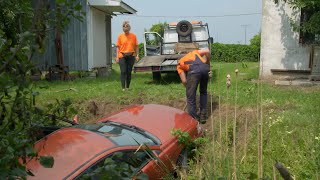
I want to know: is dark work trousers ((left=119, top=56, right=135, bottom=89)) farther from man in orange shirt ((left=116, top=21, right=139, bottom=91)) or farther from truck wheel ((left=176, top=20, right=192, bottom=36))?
truck wheel ((left=176, top=20, right=192, bottom=36))

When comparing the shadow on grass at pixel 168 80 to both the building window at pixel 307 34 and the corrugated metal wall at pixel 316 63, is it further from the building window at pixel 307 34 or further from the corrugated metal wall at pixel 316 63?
the building window at pixel 307 34

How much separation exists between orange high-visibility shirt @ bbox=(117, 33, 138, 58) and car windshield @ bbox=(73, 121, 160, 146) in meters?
5.97

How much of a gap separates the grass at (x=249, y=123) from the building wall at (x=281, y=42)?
3.79 feet

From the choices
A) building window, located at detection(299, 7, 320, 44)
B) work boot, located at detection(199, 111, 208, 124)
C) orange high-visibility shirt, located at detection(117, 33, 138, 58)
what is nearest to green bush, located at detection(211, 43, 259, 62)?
building window, located at detection(299, 7, 320, 44)

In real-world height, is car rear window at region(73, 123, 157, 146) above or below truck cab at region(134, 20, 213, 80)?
below

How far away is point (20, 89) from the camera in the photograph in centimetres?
181

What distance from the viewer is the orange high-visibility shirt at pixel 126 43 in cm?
1070

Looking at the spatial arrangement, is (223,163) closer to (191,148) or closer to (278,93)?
(191,148)

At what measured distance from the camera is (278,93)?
9.68 meters

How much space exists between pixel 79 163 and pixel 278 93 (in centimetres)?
731

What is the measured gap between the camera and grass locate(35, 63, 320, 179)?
3252 mm

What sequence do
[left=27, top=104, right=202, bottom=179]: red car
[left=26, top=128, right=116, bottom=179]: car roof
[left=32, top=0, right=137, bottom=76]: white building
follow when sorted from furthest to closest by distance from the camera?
[left=32, top=0, right=137, bottom=76]: white building < [left=26, top=128, right=116, bottom=179]: car roof < [left=27, top=104, right=202, bottom=179]: red car

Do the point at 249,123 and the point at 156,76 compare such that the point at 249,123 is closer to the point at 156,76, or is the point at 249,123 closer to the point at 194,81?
the point at 194,81

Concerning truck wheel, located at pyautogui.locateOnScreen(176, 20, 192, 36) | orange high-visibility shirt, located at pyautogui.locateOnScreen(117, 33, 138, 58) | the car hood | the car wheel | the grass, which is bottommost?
the car wheel
